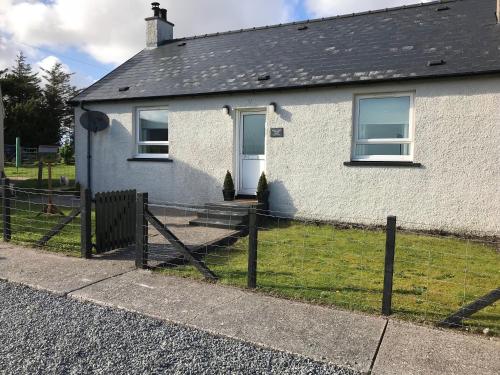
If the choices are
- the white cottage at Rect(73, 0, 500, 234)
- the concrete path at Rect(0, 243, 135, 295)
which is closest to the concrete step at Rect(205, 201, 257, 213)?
the white cottage at Rect(73, 0, 500, 234)

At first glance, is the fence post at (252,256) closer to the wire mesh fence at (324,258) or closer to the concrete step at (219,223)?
the wire mesh fence at (324,258)

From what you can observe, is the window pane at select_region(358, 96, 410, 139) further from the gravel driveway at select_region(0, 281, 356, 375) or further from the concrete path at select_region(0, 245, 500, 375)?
the gravel driveway at select_region(0, 281, 356, 375)

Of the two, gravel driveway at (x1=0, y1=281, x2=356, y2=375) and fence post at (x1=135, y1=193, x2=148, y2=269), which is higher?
fence post at (x1=135, y1=193, x2=148, y2=269)

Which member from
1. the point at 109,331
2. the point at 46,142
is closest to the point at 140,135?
the point at 109,331

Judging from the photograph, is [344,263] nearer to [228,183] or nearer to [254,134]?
[228,183]

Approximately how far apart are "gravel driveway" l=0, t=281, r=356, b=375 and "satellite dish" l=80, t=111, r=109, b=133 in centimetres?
907

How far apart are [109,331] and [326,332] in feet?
6.77

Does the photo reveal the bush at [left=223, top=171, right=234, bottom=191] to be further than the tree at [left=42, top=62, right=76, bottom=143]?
No

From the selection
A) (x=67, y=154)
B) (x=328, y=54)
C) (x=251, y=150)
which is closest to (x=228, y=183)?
(x=251, y=150)

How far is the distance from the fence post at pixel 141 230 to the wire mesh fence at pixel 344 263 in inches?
1.7

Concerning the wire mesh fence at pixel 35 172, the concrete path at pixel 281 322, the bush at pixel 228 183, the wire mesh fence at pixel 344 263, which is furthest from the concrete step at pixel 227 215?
the wire mesh fence at pixel 35 172

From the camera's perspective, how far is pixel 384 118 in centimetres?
936

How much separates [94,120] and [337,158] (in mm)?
7543

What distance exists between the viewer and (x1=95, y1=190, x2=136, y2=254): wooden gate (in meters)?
A: 6.62
